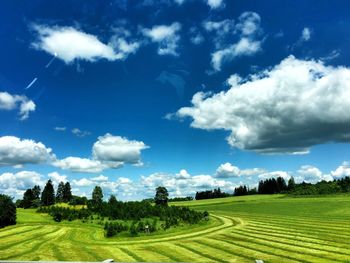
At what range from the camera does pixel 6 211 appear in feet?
183

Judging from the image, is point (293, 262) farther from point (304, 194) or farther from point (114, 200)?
point (304, 194)

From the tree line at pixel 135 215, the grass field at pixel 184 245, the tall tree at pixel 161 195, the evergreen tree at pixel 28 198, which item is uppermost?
the evergreen tree at pixel 28 198

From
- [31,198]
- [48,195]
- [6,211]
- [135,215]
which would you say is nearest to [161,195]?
[135,215]

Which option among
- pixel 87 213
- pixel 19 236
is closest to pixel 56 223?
pixel 87 213

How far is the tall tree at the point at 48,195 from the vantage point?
120500mm

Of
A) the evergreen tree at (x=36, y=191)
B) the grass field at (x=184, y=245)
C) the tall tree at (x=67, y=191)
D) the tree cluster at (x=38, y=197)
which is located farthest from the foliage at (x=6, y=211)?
the tall tree at (x=67, y=191)

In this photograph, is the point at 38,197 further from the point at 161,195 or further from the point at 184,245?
the point at 184,245

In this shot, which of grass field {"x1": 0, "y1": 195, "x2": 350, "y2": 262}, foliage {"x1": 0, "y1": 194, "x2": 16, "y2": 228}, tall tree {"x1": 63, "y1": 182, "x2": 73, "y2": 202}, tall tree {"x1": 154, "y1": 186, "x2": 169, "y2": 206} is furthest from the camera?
tall tree {"x1": 63, "y1": 182, "x2": 73, "y2": 202}

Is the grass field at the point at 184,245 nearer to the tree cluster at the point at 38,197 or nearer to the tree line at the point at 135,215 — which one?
the tree line at the point at 135,215

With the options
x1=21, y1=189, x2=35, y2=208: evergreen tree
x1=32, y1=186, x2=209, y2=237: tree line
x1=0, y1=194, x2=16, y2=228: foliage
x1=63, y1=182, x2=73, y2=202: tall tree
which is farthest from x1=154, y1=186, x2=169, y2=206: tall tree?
x1=63, y1=182, x2=73, y2=202: tall tree

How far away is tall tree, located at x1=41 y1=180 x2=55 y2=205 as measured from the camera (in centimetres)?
12050

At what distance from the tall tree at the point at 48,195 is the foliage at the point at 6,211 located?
64.0 metres

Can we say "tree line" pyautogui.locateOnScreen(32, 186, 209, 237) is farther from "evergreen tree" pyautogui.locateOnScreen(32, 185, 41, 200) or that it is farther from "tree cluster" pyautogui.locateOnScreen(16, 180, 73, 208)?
"evergreen tree" pyautogui.locateOnScreen(32, 185, 41, 200)

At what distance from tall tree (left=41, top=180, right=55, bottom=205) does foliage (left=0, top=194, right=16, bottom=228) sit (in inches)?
2521
